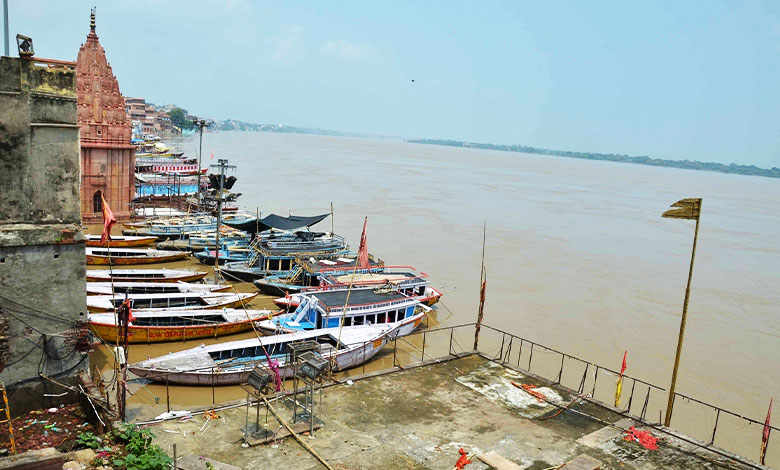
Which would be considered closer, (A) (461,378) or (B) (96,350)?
(A) (461,378)

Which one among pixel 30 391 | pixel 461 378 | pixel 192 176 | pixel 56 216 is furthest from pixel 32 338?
pixel 192 176

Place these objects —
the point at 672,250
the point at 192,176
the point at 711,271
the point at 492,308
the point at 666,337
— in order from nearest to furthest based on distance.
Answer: the point at 666,337 < the point at 492,308 < the point at 711,271 < the point at 672,250 < the point at 192,176

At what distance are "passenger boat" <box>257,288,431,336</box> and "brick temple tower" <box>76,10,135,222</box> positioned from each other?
960 inches

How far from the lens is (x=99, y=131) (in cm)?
4119

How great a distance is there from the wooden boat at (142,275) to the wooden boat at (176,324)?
20.6ft

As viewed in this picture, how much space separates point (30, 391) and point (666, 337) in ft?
88.9

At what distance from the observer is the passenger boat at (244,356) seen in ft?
61.4

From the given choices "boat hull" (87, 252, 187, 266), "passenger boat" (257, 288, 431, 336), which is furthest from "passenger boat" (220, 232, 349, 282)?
"passenger boat" (257, 288, 431, 336)

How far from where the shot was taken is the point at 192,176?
67.4m

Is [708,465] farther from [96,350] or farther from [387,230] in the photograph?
[387,230]

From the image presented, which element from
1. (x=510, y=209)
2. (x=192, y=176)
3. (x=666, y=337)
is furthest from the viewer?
(x=510, y=209)

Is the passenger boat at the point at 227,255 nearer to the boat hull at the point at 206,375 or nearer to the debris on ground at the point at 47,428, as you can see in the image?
the boat hull at the point at 206,375

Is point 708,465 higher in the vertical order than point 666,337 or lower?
higher

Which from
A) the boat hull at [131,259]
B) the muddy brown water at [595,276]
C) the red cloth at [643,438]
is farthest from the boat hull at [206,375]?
the boat hull at [131,259]
